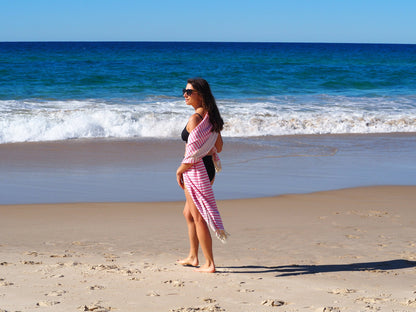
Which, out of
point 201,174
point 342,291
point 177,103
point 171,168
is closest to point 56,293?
point 201,174

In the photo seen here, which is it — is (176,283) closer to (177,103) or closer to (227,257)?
(227,257)

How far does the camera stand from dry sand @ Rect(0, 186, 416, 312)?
12.9ft

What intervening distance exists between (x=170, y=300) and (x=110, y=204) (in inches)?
131

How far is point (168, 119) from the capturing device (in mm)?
14820

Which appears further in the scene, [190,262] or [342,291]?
[190,262]

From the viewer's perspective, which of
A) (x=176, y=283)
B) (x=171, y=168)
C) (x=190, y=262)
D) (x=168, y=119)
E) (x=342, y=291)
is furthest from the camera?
(x=168, y=119)

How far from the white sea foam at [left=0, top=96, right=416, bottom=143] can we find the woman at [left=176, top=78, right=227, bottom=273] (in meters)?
8.61

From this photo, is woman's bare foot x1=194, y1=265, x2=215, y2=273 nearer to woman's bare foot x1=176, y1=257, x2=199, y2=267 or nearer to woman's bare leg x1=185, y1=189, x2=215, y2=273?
woman's bare leg x1=185, y1=189, x2=215, y2=273

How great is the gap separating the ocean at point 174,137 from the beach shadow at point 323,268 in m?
2.74

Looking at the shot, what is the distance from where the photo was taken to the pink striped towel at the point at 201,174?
457 centimetres

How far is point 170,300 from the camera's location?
155 inches

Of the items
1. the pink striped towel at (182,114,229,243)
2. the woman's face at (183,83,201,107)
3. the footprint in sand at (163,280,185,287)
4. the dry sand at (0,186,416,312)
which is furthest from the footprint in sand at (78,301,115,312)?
the woman's face at (183,83,201,107)

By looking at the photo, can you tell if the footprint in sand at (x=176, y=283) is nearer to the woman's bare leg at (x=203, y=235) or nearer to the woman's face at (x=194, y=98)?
the woman's bare leg at (x=203, y=235)

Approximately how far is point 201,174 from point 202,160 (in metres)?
0.11
